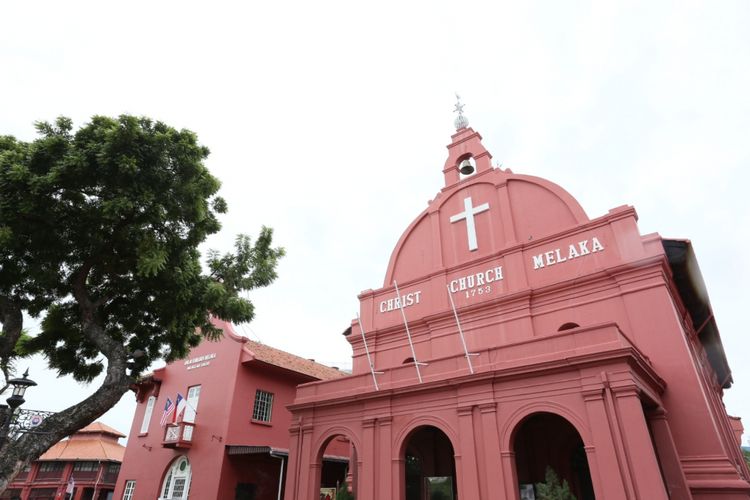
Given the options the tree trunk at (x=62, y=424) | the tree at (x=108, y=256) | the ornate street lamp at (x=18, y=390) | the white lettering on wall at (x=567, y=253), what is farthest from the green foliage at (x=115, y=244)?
the white lettering on wall at (x=567, y=253)

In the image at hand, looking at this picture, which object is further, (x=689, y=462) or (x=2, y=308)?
(x=2, y=308)

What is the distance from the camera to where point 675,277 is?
561 inches

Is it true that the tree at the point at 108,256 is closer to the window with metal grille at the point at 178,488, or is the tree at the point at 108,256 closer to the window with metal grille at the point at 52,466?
the window with metal grille at the point at 178,488

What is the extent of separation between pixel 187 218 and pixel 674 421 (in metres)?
13.5

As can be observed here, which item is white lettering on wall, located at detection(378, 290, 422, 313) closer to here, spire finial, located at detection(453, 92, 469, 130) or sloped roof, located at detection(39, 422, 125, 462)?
spire finial, located at detection(453, 92, 469, 130)

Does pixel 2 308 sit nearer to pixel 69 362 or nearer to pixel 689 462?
pixel 69 362

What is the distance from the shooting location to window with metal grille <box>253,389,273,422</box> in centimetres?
1981

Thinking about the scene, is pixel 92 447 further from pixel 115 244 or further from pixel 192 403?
pixel 115 244

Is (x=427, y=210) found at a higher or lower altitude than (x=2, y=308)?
higher

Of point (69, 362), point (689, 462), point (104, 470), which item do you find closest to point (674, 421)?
point (689, 462)

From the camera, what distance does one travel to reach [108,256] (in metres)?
12.0

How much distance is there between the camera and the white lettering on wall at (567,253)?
45.7 ft

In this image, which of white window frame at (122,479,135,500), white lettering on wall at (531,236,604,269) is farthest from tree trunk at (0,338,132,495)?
white window frame at (122,479,135,500)

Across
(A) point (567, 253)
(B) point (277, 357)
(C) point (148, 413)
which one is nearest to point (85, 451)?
(C) point (148, 413)
